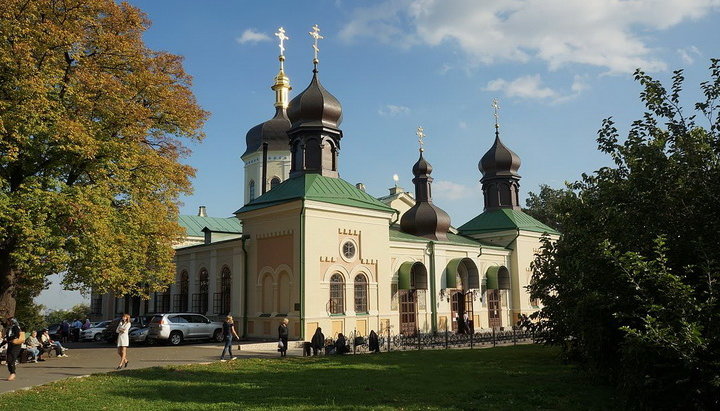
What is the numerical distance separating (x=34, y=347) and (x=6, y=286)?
2023 millimetres

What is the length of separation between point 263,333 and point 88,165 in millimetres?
9352

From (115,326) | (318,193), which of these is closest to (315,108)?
(318,193)

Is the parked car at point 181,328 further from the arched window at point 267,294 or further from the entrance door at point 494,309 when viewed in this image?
the entrance door at point 494,309

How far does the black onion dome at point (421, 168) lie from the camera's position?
30547mm

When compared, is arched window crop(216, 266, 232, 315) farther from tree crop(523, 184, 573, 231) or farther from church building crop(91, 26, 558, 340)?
tree crop(523, 184, 573, 231)

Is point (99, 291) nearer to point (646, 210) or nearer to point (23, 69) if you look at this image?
point (23, 69)

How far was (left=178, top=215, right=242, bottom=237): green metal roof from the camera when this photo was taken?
3706 centimetres

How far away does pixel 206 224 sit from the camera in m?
38.4

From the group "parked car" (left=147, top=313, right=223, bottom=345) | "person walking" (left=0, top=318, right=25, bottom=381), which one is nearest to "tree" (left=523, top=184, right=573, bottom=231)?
"parked car" (left=147, top=313, right=223, bottom=345)

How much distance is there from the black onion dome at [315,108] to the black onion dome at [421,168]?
6.42 meters

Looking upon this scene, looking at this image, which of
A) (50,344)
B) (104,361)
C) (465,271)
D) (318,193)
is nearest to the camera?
(104,361)

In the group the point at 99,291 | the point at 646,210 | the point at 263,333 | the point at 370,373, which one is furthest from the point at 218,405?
the point at 263,333

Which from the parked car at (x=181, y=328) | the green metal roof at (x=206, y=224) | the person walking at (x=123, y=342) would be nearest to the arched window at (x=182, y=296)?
the parked car at (x=181, y=328)

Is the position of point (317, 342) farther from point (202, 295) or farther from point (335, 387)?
point (202, 295)
